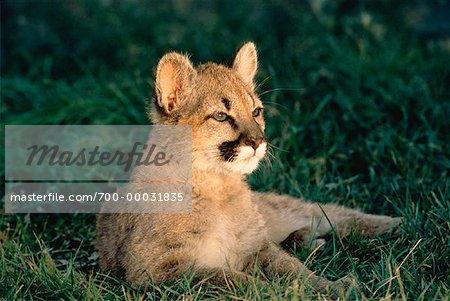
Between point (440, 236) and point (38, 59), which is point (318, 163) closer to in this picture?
point (440, 236)

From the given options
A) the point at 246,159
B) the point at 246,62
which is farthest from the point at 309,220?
the point at 246,62

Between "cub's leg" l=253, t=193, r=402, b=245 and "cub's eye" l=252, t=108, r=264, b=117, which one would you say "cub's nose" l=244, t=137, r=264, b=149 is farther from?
"cub's leg" l=253, t=193, r=402, b=245

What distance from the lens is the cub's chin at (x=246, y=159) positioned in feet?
16.8

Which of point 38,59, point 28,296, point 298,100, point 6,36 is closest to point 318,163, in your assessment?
point 298,100

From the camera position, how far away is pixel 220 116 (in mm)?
5254

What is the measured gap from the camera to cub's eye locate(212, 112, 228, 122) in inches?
206

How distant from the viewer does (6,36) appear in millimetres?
11102

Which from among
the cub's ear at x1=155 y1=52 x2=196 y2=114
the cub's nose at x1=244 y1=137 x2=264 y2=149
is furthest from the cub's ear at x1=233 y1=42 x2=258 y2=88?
the cub's nose at x1=244 y1=137 x2=264 y2=149

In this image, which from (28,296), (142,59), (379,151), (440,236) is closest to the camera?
(28,296)

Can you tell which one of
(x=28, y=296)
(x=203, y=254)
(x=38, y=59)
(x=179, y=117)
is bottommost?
(x=38, y=59)

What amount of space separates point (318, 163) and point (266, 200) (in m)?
1.25

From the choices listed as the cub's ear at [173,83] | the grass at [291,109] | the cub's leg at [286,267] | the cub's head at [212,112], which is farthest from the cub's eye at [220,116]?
the grass at [291,109]

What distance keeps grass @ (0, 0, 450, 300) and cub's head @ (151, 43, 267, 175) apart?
87 centimetres

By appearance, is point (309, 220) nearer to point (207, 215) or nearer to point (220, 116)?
point (207, 215)
